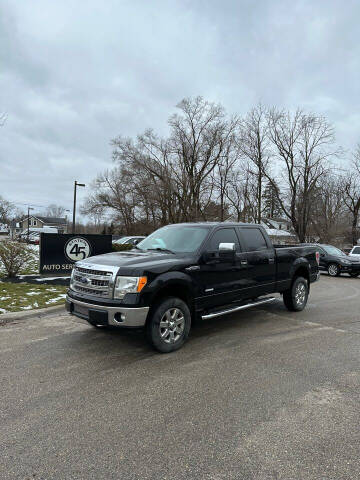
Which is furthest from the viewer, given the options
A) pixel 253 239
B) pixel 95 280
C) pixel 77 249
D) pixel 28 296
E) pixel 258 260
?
pixel 77 249

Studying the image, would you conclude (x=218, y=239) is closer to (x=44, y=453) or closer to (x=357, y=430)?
(x=357, y=430)

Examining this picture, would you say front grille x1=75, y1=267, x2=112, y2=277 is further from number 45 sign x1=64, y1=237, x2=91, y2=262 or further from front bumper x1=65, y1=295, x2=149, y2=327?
number 45 sign x1=64, y1=237, x2=91, y2=262

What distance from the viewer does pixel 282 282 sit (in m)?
6.84

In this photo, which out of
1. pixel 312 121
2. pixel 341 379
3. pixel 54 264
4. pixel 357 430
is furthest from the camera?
pixel 312 121

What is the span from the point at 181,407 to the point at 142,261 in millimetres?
2027

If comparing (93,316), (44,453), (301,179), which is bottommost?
(44,453)

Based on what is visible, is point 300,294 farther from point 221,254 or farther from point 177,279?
point 177,279

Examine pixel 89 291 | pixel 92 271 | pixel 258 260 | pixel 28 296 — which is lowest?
pixel 28 296

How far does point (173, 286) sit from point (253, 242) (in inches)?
89.8

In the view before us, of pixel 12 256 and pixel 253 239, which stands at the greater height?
pixel 253 239

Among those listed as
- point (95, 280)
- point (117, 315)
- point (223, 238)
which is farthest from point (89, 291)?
point (223, 238)

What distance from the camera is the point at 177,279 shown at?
183 inches

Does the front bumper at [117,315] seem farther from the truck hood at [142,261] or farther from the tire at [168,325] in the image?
the truck hood at [142,261]

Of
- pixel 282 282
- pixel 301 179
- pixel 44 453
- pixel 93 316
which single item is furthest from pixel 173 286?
pixel 301 179
